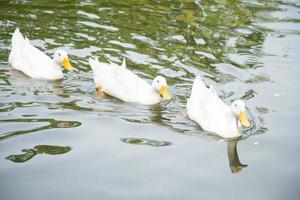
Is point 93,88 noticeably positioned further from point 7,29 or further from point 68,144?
point 7,29

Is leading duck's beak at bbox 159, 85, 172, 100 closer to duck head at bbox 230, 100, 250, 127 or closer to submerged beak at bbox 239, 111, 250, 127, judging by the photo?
duck head at bbox 230, 100, 250, 127

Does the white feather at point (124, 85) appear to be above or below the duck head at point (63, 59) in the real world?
below

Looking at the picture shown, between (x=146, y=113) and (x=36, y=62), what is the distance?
2132 mm

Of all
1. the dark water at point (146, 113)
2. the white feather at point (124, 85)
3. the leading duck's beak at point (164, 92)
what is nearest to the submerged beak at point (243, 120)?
the dark water at point (146, 113)

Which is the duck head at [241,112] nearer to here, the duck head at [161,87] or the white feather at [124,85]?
the duck head at [161,87]

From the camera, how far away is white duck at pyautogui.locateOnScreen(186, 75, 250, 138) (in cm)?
701

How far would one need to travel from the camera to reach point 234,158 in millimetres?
6512

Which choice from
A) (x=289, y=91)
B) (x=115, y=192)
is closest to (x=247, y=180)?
(x=115, y=192)

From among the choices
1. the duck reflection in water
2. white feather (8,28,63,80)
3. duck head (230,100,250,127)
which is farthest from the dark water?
duck head (230,100,250,127)

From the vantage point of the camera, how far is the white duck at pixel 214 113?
23.0 ft

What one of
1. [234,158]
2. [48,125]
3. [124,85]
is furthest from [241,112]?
[48,125]

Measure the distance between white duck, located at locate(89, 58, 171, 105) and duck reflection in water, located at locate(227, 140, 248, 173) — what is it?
140cm

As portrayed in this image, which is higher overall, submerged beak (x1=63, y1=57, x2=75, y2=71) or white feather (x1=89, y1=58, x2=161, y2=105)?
submerged beak (x1=63, y1=57, x2=75, y2=71)

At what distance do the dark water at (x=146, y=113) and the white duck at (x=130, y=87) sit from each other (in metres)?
0.16
